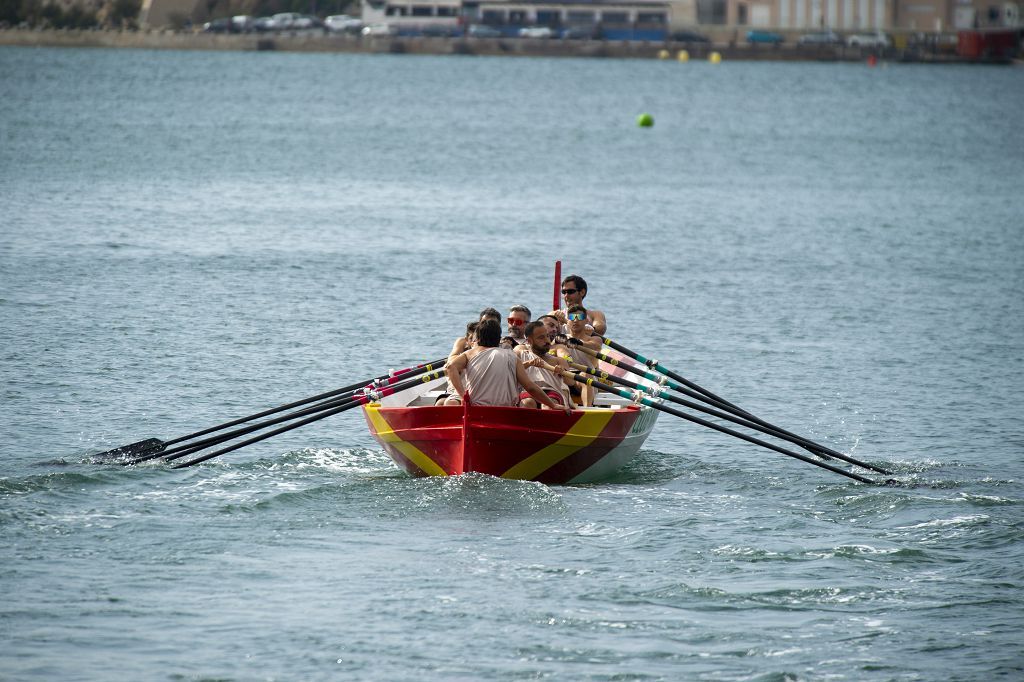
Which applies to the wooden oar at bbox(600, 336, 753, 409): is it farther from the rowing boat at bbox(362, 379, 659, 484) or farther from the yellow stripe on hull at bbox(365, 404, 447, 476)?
the yellow stripe on hull at bbox(365, 404, 447, 476)

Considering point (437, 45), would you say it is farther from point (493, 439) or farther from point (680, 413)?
point (493, 439)

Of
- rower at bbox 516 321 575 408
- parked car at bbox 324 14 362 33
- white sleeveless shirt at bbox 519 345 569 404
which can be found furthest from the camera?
parked car at bbox 324 14 362 33

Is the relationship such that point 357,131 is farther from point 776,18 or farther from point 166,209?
point 776,18

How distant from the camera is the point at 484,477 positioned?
50.6ft

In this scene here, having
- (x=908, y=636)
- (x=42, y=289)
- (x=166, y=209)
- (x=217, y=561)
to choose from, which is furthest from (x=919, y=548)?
→ (x=166, y=209)

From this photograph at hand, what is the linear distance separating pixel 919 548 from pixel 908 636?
2261 mm

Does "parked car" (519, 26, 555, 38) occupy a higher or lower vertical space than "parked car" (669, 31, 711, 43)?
higher

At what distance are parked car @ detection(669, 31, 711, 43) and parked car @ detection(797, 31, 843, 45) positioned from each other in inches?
370

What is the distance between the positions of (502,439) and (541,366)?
1.27 meters

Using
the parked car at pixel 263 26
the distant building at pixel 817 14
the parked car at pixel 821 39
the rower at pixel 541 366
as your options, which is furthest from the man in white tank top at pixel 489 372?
the distant building at pixel 817 14

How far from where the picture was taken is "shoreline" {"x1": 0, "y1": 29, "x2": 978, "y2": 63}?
5674 inches

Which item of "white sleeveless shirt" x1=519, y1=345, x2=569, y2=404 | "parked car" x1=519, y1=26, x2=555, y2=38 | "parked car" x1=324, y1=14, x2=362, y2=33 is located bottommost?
"white sleeveless shirt" x1=519, y1=345, x2=569, y2=404

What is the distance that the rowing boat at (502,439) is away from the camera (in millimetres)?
15219

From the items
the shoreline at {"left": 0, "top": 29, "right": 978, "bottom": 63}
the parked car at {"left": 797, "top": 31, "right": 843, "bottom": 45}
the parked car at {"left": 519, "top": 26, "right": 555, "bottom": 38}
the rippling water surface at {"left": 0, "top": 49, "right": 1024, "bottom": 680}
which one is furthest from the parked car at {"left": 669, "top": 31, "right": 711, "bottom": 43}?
the rippling water surface at {"left": 0, "top": 49, "right": 1024, "bottom": 680}
